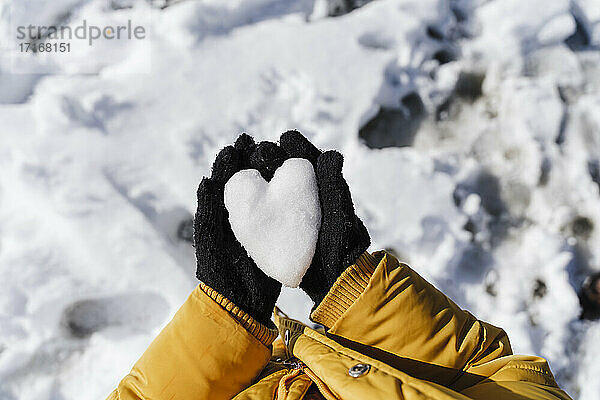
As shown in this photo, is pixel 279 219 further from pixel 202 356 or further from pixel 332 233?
pixel 202 356

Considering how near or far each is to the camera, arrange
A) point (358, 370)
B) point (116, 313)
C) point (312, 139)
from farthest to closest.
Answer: point (312, 139), point (116, 313), point (358, 370)

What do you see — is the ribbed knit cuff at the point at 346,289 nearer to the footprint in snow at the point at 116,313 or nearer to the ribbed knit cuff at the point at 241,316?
the ribbed knit cuff at the point at 241,316

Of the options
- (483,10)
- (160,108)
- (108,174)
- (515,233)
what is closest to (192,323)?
(108,174)

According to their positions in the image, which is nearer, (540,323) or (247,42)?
(540,323)

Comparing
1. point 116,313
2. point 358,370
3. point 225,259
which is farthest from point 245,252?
point 116,313

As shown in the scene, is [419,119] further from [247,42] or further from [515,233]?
[247,42]
